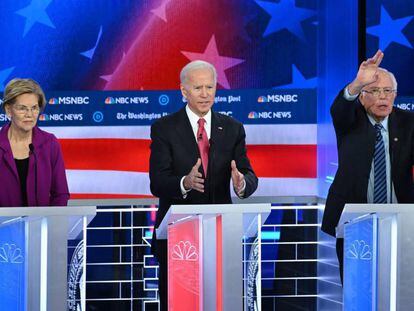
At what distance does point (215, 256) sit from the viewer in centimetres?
382

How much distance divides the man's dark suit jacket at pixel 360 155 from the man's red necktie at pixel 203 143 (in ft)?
2.14

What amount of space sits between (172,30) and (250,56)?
54 cm

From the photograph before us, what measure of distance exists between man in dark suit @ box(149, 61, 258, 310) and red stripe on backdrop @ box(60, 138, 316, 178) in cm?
161

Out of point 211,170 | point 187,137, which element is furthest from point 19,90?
point 211,170

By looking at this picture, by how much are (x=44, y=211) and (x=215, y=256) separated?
2.20 feet

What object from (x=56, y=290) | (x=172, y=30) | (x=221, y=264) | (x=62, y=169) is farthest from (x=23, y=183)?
(x=172, y=30)

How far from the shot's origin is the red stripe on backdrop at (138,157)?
6.48m

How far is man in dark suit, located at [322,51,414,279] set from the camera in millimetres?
4922

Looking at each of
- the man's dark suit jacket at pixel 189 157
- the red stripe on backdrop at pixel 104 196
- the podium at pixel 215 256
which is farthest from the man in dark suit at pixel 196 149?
the red stripe on backdrop at pixel 104 196

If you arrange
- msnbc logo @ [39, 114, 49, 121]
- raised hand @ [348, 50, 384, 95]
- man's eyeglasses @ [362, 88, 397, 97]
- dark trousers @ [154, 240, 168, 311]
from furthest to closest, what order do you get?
msnbc logo @ [39, 114, 49, 121] < man's eyeglasses @ [362, 88, 397, 97] < dark trousers @ [154, 240, 168, 311] < raised hand @ [348, 50, 384, 95]

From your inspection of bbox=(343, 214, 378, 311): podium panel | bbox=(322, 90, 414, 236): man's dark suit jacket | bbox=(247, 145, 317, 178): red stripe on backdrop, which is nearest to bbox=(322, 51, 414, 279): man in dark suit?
bbox=(322, 90, 414, 236): man's dark suit jacket

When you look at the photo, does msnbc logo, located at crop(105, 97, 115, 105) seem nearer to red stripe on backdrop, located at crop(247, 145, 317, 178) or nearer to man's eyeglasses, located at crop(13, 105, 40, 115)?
red stripe on backdrop, located at crop(247, 145, 317, 178)

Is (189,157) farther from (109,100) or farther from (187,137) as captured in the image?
(109,100)

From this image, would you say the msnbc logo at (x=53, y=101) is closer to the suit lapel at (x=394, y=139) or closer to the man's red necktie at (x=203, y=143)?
the man's red necktie at (x=203, y=143)
